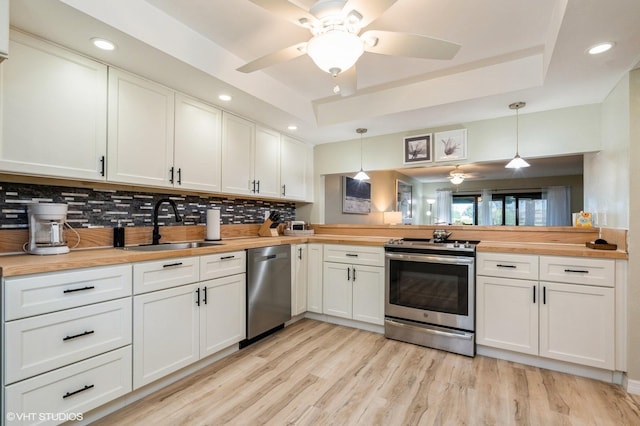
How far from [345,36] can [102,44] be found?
57.2 inches

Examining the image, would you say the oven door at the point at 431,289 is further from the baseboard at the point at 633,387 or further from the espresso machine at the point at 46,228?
the espresso machine at the point at 46,228

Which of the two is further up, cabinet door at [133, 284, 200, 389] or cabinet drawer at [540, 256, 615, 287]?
cabinet drawer at [540, 256, 615, 287]

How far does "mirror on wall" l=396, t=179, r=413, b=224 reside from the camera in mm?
3843

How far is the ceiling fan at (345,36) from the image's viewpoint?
53.8 inches

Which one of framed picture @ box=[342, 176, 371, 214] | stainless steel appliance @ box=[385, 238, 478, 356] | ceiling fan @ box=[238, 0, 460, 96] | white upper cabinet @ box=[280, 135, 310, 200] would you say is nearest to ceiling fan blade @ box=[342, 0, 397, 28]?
ceiling fan @ box=[238, 0, 460, 96]

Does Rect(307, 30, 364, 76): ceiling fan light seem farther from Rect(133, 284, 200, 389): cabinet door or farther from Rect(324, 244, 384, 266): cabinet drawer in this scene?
Rect(324, 244, 384, 266): cabinet drawer

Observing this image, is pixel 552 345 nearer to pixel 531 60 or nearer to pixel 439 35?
pixel 531 60

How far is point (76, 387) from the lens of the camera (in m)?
1.60

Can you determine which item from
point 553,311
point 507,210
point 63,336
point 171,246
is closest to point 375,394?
point 553,311

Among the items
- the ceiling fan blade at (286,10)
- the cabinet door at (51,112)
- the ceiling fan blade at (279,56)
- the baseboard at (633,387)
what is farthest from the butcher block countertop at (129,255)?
the ceiling fan blade at (286,10)

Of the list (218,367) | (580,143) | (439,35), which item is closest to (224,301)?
(218,367)

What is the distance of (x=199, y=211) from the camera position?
2977 millimetres

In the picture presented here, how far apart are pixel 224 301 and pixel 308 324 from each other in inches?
47.1

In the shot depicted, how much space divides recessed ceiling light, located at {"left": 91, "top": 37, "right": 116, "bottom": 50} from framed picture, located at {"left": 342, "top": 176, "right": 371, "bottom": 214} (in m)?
3.02
